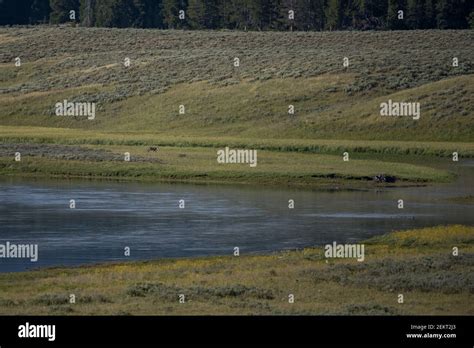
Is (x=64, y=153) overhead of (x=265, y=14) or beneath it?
beneath

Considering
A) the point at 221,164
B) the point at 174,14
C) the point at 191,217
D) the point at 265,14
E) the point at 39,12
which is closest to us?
the point at 191,217

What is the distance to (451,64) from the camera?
90.2 metres

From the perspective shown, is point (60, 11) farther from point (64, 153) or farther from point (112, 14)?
point (64, 153)

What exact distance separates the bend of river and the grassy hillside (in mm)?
23203

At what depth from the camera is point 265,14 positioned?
13600cm

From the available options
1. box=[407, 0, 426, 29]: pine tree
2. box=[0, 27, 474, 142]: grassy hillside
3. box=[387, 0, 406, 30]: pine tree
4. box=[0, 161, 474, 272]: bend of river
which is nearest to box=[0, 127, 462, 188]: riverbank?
box=[0, 161, 474, 272]: bend of river

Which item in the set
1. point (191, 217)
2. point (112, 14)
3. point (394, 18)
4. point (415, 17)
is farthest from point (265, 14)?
point (191, 217)

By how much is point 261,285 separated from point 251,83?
64.1m

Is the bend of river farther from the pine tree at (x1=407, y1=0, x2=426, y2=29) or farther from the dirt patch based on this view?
the pine tree at (x1=407, y1=0, x2=426, y2=29)

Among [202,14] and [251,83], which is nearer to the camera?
[251,83]

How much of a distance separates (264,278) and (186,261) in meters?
3.66

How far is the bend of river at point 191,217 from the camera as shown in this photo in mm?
31125

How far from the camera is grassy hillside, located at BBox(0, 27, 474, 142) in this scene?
71.5 meters

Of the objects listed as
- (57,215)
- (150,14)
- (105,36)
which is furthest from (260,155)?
(150,14)
